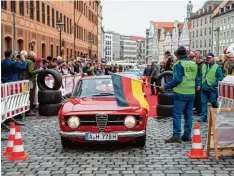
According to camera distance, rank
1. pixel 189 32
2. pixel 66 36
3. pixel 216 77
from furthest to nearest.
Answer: pixel 189 32 → pixel 66 36 → pixel 216 77

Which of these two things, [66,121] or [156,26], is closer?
[66,121]

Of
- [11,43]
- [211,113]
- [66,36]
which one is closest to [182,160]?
[211,113]

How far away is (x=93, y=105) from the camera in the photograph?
320 inches

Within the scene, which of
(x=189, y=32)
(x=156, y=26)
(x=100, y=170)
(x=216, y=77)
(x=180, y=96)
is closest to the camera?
(x=100, y=170)

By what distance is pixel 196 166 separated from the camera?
6.84 meters

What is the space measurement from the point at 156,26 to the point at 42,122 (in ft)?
552

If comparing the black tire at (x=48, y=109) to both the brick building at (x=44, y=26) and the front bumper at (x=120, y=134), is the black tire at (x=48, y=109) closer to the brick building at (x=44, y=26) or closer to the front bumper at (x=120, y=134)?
the front bumper at (x=120, y=134)

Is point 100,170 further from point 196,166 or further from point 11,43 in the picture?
point 11,43

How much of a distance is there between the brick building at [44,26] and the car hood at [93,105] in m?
19.9

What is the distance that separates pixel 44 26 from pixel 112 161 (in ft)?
110

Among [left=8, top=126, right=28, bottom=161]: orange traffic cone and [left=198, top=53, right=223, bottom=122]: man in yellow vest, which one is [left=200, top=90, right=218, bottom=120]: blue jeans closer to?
[left=198, top=53, right=223, bottom=122]: man in yellow vest

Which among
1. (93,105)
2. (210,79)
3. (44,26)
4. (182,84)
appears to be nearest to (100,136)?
(93,105)

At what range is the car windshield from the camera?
9.08 m

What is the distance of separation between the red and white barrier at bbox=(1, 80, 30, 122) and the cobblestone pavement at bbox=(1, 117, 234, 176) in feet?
3.84
